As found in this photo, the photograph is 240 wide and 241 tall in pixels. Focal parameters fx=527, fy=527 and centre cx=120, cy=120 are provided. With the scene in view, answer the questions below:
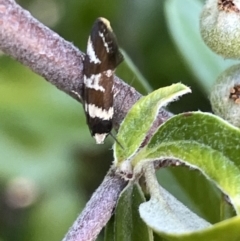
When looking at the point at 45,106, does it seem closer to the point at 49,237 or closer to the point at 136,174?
the point at 49,237

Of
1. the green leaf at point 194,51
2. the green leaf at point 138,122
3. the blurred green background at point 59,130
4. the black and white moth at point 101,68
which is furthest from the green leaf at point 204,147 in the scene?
the green leaf at point 194,51

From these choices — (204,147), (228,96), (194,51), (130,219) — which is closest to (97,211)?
(130,219)

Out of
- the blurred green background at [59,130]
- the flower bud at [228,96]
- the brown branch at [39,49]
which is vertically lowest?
the blurred green background at [59,130]

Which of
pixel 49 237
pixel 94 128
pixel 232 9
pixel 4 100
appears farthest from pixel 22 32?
pixel 49 237

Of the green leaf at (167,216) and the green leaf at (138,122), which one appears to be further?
the green leaf at (138,122)

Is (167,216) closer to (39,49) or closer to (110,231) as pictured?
(110,231)

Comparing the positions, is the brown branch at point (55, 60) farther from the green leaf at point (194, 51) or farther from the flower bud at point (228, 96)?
the green leaf at point (194, 51)

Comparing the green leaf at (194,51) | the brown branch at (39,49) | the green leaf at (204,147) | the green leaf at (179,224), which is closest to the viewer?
the green leaf at (179,224)

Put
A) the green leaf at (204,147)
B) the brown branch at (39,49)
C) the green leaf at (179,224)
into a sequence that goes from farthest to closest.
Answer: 1. the brown branch at (39,49)
2. the green leaf at (204,147)
3. the green leaf at (179,224)
